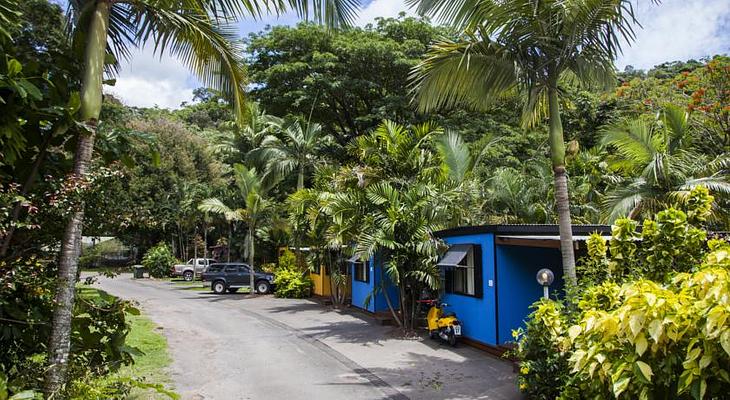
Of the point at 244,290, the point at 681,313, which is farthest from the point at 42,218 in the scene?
the point at 244,290

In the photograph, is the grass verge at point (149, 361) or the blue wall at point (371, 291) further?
the blue wall at point (371, 291)

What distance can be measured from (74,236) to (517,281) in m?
8.58

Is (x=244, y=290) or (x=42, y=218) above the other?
(x=42, y=218)

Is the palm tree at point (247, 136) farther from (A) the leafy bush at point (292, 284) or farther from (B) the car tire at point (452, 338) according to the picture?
(B) the car tire at point (452, 338)

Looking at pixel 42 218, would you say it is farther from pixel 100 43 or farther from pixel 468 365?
pixel 468 365

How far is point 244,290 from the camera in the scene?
2831 centimetres

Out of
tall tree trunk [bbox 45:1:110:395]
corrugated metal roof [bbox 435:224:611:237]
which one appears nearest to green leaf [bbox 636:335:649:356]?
tall tree trunk [bbox 45:1:110:395]

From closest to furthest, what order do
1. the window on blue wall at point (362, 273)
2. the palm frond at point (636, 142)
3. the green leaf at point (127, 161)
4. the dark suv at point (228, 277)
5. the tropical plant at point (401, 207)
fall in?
the green leaf at point (127, 161)
the palm frond at point (636, 142)
the tropical plant at point (401, 207)
the window on blue wall at point (362, 273)
the dark suv at point (228, 277)

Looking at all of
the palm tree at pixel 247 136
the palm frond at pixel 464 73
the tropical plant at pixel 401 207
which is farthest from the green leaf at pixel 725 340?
the palm tree at pixel 247 136

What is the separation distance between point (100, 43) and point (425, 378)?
708cm

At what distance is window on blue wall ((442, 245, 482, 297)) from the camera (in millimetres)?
11633

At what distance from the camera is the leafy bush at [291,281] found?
23.3 m

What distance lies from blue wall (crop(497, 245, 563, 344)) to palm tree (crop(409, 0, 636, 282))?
3637 millimetres

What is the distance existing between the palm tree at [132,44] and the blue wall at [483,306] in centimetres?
626
